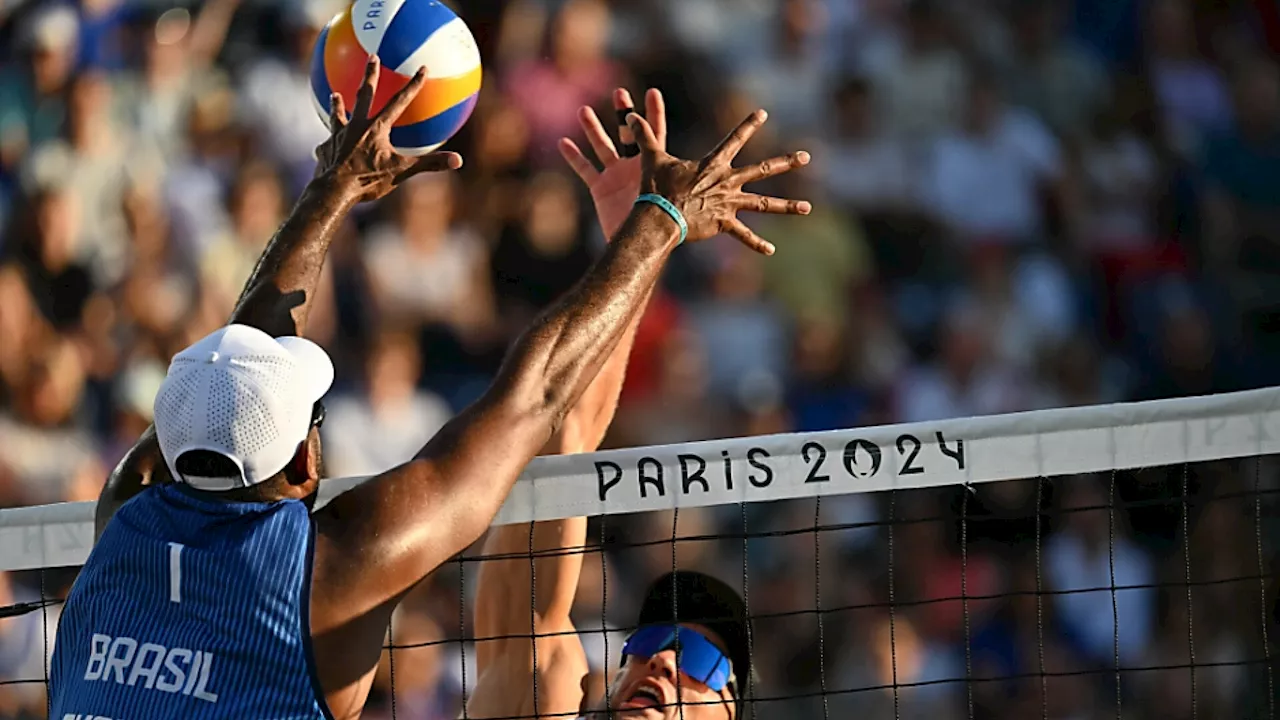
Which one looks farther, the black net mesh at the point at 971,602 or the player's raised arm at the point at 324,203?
the black net mesh at the point at 971,602

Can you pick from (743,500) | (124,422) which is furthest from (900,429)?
(124,422)

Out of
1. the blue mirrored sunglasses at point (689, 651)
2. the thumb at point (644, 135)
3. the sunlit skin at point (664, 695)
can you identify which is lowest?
the sunlit skin at point (664, 695)

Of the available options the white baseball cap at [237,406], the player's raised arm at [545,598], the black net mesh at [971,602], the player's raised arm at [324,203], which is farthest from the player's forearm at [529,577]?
the black net mesh at [971,602]

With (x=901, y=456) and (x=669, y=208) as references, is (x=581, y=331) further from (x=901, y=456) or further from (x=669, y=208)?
(x=901, y=456)

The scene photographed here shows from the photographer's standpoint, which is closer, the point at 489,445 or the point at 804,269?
the point at 489,445

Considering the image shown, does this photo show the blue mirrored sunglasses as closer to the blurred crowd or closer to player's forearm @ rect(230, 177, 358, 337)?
player's forearm @ rect(230, 177, 358, 337)

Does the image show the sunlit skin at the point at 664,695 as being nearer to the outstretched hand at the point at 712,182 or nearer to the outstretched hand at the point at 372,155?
the outstretched hand at the point at 712,182

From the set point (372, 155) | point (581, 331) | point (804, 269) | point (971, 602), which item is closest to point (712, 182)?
point (581, 331)

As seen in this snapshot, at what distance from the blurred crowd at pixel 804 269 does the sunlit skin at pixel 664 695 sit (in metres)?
2.57

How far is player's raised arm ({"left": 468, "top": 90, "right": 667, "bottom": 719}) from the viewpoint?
4312mm

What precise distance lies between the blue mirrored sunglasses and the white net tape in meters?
0.32

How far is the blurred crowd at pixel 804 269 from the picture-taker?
6.94 metres

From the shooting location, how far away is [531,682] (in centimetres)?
429

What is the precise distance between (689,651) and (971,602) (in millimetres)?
3112
